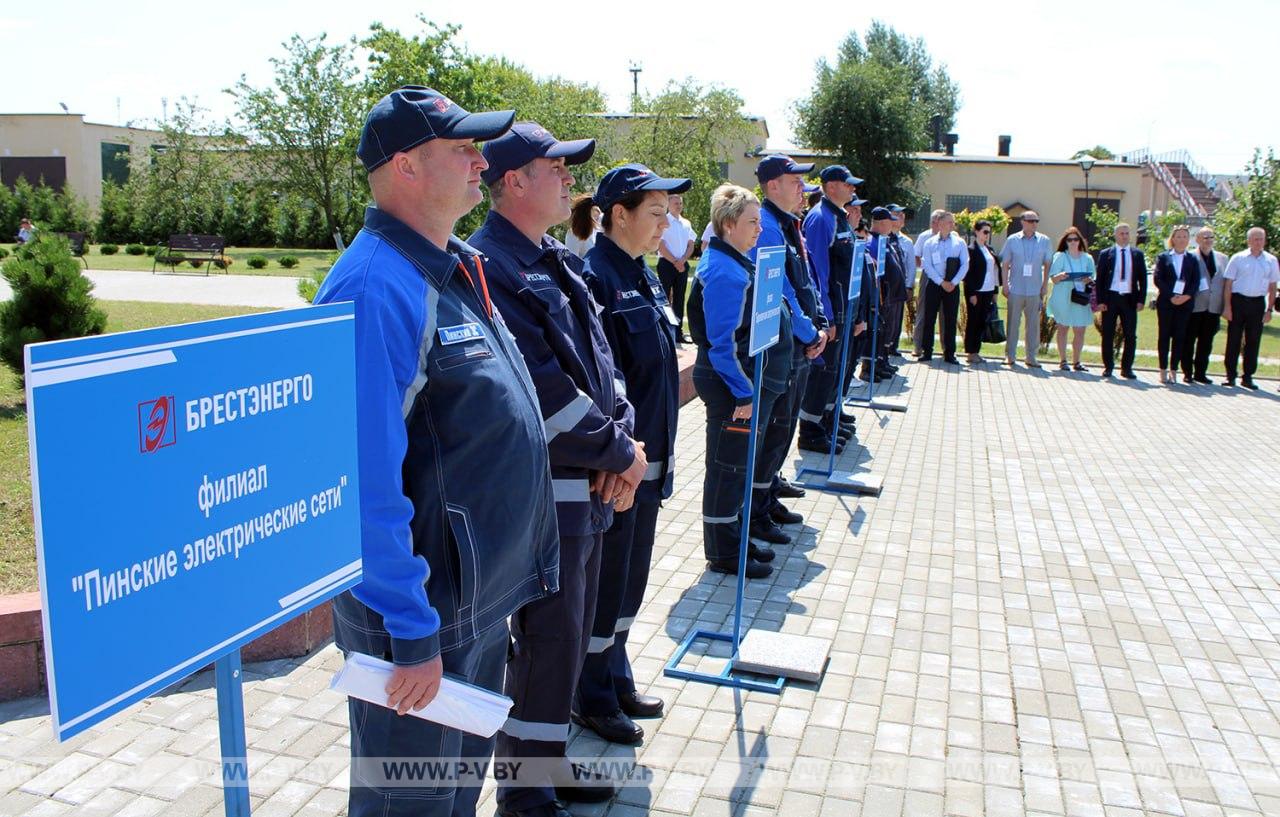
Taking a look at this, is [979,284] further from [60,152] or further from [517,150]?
[60,152]

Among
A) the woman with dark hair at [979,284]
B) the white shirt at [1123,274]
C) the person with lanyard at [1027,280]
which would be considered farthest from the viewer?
the woman with dark hair at [979,284]

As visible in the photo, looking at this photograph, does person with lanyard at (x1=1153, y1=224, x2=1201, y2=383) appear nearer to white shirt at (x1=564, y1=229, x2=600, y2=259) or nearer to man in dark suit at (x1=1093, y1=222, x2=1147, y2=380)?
man in dark suit at (x1=1093, y1=222, x2=1147, y2=380)

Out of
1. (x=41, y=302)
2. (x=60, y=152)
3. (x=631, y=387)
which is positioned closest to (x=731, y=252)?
(x=631, y=387)

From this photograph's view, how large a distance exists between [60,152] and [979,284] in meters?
53.1

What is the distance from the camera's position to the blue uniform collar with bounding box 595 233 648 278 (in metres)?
4.06

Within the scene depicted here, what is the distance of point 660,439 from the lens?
411 cm

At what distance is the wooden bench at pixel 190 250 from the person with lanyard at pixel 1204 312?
2383 cm

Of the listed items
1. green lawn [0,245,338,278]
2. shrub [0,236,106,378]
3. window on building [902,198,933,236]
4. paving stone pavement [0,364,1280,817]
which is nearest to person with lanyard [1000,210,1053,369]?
paving stone pavement [0,364,1280,817]

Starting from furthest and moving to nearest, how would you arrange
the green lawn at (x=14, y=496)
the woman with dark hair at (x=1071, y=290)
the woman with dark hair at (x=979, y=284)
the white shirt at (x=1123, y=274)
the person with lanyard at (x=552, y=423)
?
the woman with dark hair at (x=979, y=284)
the woman with dark hair at (x=1071, y=290)
the white shirt at (x=1123, y=274)
the green lawn at (x=14, y=496)
the person with lanyard at (x=552, y=423)

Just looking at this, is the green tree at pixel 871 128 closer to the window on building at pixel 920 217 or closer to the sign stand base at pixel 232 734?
the window on building at pixel 920 217

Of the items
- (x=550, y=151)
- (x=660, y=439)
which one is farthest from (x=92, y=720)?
(x=660, y=439)

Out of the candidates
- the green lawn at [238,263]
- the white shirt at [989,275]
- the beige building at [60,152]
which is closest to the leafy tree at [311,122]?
the green lawn at [238,263]

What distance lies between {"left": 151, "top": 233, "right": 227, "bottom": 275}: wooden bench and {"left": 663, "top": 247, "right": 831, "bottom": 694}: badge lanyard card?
26293 mm

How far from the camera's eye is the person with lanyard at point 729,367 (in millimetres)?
5445
